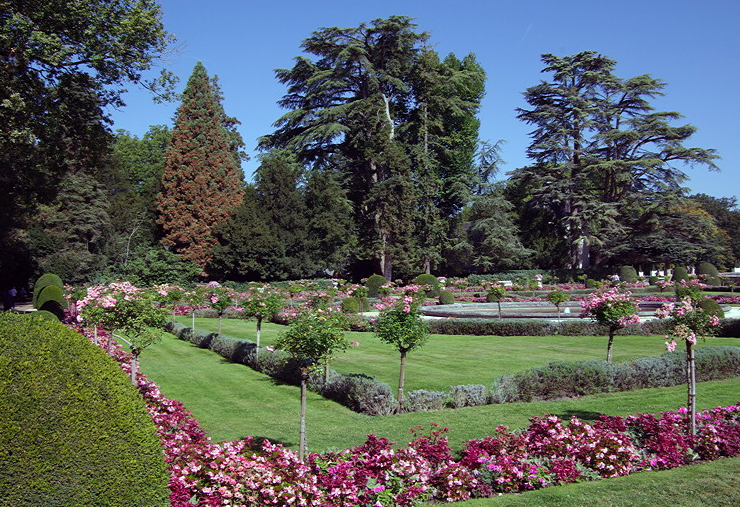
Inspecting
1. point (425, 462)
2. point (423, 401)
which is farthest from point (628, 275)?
point (425, 462)

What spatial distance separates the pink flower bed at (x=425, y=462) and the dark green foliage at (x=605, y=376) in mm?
2800

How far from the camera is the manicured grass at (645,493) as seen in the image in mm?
5316

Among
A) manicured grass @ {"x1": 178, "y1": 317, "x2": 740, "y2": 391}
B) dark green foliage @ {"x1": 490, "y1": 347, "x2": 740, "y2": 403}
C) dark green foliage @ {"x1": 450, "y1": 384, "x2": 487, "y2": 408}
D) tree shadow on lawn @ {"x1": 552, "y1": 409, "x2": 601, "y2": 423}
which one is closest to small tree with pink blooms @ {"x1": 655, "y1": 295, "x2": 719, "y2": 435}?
tree shadow on lawn @ {"x1": 552, "y1": 409, "x2": 601, "y2": 423}

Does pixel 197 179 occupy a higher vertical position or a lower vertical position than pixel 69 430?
higher

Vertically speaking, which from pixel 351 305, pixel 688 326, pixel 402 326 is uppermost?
pixel 688 326

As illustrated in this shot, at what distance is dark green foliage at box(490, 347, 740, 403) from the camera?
33.3ft

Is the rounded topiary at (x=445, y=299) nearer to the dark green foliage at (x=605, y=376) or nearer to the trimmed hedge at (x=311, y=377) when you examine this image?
the trimmed hedge at (x=311, y=377)

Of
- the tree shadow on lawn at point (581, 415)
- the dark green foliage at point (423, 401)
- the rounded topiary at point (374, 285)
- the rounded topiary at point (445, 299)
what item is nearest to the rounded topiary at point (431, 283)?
the rounded topiary at point (445, 299)

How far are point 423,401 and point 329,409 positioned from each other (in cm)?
160

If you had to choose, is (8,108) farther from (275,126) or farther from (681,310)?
(275,126)

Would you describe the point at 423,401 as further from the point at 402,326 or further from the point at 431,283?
the point at 431,283

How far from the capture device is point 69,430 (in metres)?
3.75

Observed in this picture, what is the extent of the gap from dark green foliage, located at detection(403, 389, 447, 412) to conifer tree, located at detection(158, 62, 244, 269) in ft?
98.9

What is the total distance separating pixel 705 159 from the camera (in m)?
38.1
